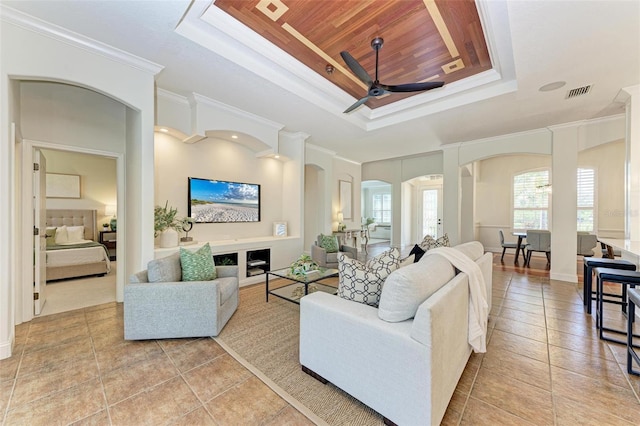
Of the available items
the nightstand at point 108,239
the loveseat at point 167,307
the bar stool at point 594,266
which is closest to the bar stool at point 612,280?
the bar stool at point 594,266

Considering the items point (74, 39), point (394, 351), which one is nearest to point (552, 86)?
point (394, 351)

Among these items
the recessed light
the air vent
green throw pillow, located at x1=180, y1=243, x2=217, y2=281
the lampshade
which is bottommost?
green throw pillow, located at x1=180, y1=243, x2=217, y2=281

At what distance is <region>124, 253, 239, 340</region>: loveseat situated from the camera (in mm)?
2406

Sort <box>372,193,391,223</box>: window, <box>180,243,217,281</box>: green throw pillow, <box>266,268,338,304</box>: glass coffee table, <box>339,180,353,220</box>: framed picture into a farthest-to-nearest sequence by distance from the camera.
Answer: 1. <box>372,193,391,223</box>: window
2. <box>339,180,353,220</box>: framed picture
3. <box>266,268,338,304</box>: glass coffee table
4. <box>180,243,217,281</box>: green throw pillow

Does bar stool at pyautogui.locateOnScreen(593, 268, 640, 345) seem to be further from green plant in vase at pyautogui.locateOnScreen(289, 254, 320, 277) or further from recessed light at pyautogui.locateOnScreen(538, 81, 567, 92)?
green plant in vase at pyautogui.locateOnScreen(289, 254, 320, 277)

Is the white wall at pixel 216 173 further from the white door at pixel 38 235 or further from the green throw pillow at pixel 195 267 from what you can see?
the green throw pillow at pixel 195 267

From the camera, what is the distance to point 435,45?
2893 mm

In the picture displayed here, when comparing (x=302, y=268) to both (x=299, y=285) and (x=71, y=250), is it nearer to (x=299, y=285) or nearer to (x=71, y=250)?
(x=299, y=285)

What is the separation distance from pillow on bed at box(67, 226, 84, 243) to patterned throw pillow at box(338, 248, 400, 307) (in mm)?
6465

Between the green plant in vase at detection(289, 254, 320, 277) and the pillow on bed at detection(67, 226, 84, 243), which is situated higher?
the pillow on bed at detection(67, 226, 84, 243)

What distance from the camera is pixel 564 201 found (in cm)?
474

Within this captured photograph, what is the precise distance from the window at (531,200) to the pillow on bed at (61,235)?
38.3ft

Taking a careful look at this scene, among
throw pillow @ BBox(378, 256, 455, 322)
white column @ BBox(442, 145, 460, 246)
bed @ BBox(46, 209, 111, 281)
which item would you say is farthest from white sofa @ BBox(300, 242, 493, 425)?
bed @ BBox(46, 209, 111, 281)

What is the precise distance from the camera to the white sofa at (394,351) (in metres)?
1.33
